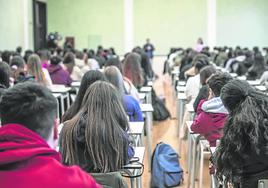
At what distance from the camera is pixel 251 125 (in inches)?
107

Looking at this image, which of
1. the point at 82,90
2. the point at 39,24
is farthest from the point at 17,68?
the point at 39,24

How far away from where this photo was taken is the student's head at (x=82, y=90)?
3.66 m

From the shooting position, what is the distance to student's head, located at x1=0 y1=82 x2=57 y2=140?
5.37 ft

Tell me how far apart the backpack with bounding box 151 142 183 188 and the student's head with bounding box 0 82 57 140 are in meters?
3.22

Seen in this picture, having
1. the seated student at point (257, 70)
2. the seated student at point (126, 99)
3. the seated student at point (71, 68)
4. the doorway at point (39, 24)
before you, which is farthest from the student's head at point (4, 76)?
the doorway at point (39, 24)

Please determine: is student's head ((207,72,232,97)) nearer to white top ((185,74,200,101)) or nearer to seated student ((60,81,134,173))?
seated student ((60,81,134,173))

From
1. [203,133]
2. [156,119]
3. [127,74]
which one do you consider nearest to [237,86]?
[203,133]

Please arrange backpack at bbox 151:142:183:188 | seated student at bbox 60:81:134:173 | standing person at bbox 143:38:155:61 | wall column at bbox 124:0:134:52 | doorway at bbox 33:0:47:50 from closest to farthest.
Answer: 1. seated student at bbox 60:81:134:173
2. backpack at bbox 151:142:183:188
3. doorway at bbox 33:0:47:50
4. standing person at bbox 143:38:155:61
5. wall column at bbox 124:0:134:52

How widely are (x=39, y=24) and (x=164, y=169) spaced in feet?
51.9

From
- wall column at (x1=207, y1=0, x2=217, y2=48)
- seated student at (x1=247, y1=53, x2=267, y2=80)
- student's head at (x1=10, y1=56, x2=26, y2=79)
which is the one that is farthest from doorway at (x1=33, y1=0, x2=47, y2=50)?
student's head at (x1=10, y1=56, x2=26, y2=79)

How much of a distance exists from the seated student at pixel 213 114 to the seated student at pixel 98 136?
1.18 meters

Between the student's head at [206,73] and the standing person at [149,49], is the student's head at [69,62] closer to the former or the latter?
the student's head at [206,73]

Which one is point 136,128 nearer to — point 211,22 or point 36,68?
point 36,68

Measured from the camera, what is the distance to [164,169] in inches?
192
